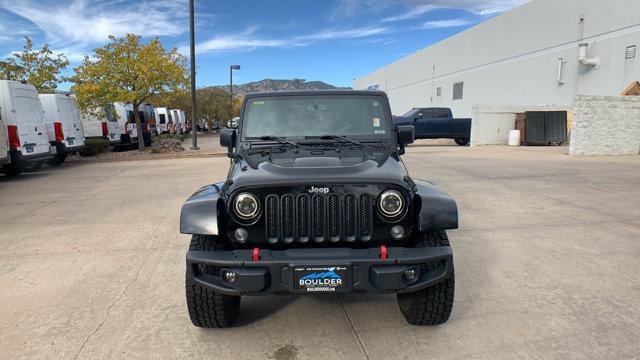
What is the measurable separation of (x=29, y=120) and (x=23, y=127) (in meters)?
0.40

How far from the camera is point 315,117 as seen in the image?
13.2 ft

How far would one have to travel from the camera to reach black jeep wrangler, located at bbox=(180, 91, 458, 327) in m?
2.67

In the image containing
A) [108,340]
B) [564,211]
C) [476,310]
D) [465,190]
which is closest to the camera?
[108,340]

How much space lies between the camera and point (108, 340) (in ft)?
10.2

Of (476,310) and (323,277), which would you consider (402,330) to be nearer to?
(476,310)

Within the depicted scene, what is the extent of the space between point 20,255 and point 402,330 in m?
4.30

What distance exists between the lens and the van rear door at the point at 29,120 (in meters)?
11.0

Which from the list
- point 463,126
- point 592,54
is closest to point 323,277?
point 463,126

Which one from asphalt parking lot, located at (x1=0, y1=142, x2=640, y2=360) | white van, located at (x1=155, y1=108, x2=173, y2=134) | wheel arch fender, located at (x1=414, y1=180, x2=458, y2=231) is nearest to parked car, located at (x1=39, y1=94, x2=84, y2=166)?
asphalt parking lot, located at (x1=0, y1=142, x2=640, y2=360)

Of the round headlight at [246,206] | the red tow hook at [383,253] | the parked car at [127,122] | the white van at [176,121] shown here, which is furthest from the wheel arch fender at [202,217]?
the white van at [176,121]

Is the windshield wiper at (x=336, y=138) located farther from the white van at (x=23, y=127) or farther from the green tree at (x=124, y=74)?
the green tree at (x=124, y=74)

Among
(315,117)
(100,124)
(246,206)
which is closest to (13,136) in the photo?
(100,124)

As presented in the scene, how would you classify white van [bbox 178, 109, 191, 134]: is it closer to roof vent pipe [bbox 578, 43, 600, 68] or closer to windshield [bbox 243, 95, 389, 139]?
roof vent pipe [bbox 578, 43, 600, 68]

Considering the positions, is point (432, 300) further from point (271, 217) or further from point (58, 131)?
point (58, 131)
